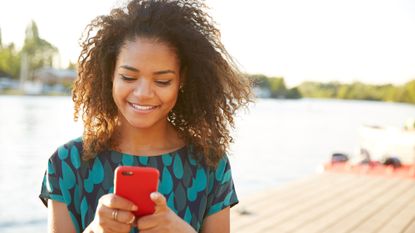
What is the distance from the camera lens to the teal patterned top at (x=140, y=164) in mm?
1645

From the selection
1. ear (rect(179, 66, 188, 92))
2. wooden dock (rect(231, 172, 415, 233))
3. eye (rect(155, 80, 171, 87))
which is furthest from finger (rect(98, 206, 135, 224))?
wooden dock (rect(231, 172, 415, 233))

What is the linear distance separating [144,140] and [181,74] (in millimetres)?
238

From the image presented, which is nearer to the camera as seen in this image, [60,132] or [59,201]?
[59,201]

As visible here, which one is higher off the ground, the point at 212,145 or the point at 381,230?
the point at 212,145

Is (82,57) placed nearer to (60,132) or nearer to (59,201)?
(59,201)

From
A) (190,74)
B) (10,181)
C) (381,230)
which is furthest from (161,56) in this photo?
(10,181)

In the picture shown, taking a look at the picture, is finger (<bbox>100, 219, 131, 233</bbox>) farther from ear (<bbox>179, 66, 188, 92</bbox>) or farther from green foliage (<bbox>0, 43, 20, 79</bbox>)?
green foliage (<bbox>0, 43, 20, 79</bbox>)

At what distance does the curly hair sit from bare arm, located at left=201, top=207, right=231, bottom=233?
0.16 m

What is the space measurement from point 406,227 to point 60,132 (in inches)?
604

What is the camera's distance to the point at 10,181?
859cm

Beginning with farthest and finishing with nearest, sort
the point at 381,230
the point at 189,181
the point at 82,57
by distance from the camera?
the point at 381,230
the point at 82,57
the point at 189,181

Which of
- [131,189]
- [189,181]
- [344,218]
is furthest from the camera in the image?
[344,218]

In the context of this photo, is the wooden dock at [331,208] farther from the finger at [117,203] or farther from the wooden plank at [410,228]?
the finger at [117,203]

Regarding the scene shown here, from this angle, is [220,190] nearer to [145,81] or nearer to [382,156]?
[145,81]
